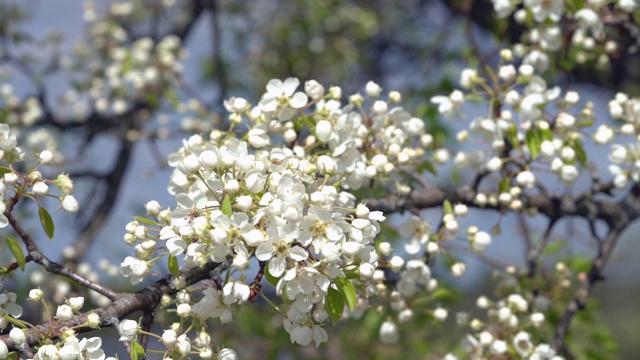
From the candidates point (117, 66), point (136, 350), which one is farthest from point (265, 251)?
point (117, 66)

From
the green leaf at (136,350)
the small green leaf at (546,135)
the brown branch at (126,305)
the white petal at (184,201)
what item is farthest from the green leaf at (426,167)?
the green leaf at (136,350)

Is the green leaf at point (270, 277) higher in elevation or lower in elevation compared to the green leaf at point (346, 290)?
higher

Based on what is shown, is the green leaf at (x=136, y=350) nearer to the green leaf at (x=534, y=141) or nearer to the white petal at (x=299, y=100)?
the white petal at (x=299, y=100)

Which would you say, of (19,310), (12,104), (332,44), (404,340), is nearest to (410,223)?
(19,310)

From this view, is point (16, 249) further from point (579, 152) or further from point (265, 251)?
point (579, 152)

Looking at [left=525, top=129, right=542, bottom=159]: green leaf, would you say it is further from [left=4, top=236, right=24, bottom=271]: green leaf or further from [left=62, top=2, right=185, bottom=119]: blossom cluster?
[left=62, top=2, right=185, bottom=119]: blossom cluster
